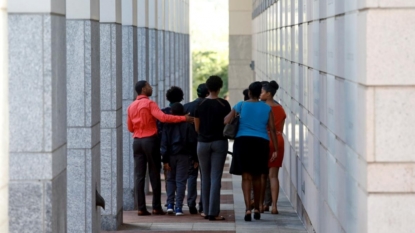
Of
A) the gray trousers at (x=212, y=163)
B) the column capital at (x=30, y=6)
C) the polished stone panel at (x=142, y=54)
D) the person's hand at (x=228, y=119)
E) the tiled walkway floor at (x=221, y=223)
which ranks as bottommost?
the tiled walkway floor at (x=221, y=223)

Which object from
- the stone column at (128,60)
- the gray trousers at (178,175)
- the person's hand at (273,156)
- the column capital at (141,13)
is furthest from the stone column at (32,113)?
the column capital at (141,13)

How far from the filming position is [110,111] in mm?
12984

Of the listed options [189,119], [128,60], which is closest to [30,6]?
[189,119]

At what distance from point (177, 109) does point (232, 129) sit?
1.51m

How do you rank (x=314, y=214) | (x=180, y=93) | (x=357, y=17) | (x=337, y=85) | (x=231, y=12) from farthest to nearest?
(x=231, y=12) → (x=180, y=93) → (x=314, y=214) → (x=337, y=85) → (x=357, y=17)

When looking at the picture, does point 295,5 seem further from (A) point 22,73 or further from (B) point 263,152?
(A) point 22,73

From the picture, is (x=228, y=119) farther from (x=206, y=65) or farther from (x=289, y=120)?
(x=206, y=65)

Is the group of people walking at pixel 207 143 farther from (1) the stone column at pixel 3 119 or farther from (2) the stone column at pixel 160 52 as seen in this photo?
(2) the stone column at pixel 160 52

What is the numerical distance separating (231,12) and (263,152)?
26770 millimetres

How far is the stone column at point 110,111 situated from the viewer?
41.6ft

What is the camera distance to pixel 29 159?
7.28 metres

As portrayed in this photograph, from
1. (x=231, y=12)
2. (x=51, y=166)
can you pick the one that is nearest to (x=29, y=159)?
(x=51, y=166)

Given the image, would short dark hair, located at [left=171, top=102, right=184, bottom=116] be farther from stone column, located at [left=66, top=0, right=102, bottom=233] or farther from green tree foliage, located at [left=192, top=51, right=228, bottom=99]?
green tree foliage, located at [left=192, top=51, right=228, bottom=99]

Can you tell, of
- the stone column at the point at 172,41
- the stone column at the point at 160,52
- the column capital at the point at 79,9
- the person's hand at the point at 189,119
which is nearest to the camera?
the column capital at the point at 79,9
